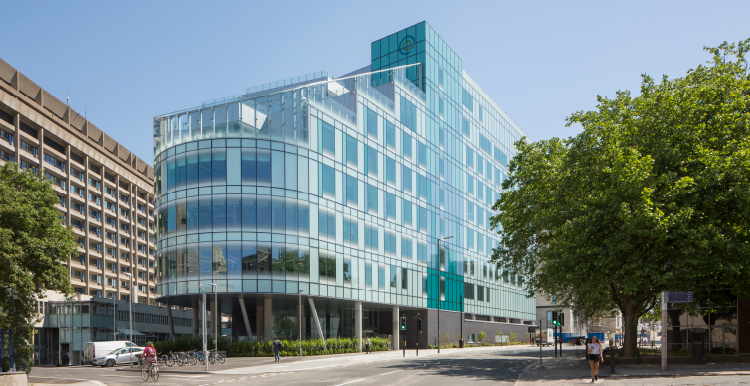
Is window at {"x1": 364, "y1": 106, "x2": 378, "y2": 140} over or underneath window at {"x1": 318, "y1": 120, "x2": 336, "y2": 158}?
over

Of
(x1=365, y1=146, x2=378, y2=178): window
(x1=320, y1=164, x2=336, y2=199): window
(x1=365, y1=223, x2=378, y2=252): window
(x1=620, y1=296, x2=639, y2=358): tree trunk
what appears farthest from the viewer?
(x1=365, y1=146, x2=378, y2=178): window

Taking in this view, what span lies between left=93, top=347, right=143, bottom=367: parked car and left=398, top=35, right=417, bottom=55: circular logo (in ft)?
133

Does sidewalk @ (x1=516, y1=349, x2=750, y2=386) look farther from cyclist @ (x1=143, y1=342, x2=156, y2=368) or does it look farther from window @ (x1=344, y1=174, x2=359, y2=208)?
window @ (x1=344, y1=174, x2=359, y2=208)

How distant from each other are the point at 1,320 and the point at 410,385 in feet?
59.8

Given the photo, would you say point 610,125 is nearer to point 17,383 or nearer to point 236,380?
point 236,380

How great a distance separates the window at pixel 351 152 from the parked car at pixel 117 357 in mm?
23359

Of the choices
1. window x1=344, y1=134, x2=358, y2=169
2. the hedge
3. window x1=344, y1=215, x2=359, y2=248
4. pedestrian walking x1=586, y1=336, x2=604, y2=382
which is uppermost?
window x1=344, y1=134, x2=358, y2=169

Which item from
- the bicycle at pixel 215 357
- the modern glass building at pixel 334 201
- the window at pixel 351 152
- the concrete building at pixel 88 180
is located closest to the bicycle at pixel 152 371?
the bicycle at pixel 215 357

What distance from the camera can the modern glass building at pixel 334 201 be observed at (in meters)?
46.2

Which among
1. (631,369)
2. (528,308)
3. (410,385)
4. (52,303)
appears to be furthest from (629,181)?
(528,308)

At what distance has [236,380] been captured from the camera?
2739cm

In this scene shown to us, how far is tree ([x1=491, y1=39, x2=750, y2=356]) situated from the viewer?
26.4m

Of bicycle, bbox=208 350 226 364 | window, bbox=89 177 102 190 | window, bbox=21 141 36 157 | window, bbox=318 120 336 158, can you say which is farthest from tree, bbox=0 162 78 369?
window, bbox=89 177 102 190

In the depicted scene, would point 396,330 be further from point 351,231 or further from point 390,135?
point 390,135
